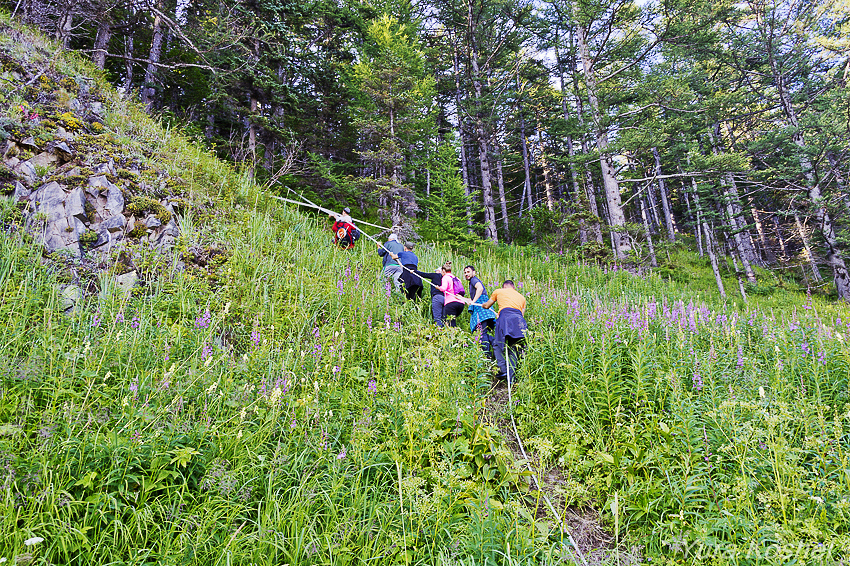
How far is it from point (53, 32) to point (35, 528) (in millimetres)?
13382

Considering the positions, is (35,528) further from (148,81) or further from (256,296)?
(148,81)

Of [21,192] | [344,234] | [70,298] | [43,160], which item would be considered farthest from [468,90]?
[70,298]

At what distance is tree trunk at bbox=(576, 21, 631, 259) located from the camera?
11.7 m

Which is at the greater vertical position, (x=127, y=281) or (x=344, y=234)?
(x=344, y=234)

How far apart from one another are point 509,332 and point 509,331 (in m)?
0.01

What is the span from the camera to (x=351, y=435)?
2.90m

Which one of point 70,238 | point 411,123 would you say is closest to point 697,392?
point 70,238

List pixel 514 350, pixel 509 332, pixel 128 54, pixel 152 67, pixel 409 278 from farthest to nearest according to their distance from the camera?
pixel 128 54 → pixel 152 67 → pixel 409 278 → pixel 514 350 → pixel 509 332

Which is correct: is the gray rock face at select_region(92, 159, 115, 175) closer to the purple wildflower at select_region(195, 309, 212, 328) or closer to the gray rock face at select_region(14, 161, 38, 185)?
the gray rock face at select_region(14, 161, 38, 185)

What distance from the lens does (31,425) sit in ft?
7.23

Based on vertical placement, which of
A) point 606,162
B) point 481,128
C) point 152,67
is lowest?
point 606,162

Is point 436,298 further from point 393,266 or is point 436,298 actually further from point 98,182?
point 98,182

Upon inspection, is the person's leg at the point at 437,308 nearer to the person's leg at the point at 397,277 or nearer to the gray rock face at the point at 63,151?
the person's leg at the point at 397,277

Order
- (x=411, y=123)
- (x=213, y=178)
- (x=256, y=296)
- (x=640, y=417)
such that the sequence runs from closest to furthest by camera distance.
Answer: (x=640, y=417), (x=256, y=296), (x=213, y=178), (x=411, y=123)
